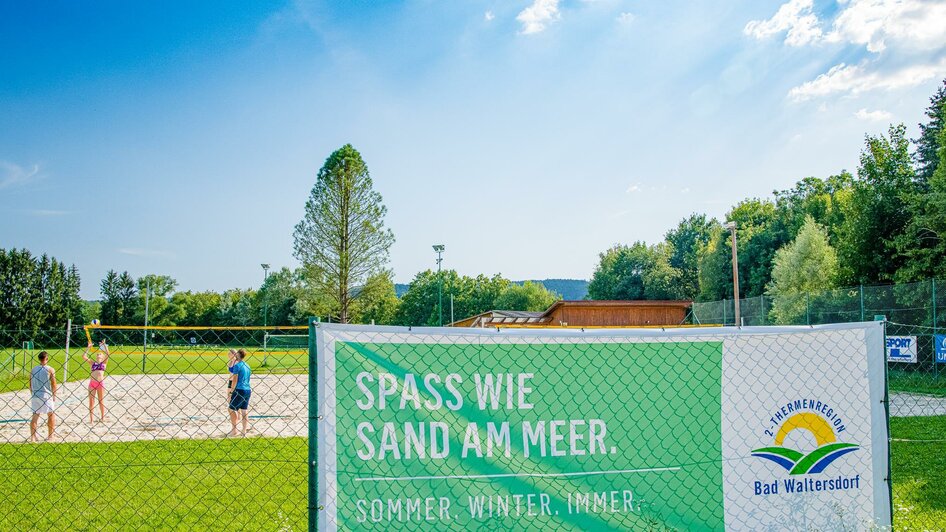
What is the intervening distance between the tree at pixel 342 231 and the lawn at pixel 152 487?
35397 millimetres

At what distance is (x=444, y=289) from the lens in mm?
91688

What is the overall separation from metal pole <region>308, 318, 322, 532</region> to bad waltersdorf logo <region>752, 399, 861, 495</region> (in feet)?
7.78

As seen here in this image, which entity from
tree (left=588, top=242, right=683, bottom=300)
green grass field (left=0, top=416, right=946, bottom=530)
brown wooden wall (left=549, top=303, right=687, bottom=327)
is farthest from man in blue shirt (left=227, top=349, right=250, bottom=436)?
tree (left=588, top=242, right=683, bottom=300)

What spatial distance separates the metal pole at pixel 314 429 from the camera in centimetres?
299

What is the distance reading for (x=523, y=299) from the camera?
90812 millimetres

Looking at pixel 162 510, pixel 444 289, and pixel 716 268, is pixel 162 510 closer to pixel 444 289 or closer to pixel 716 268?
pixel 716 268

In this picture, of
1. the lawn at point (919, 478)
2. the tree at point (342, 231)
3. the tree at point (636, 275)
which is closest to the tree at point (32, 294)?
the tree at point (342, 231)

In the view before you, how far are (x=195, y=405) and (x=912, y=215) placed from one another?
84.6 ft

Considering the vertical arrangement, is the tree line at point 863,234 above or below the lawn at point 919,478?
above

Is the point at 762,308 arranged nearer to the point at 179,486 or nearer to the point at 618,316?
the point at 618,316

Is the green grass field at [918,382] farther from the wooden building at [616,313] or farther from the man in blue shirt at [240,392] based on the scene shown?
the wooden building at [616,313]

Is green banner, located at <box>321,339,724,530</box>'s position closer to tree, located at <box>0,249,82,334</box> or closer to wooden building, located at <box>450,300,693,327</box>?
wooden building, located at <box>450,300,693,327</box>

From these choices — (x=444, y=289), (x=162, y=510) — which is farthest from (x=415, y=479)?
(x=444, y=289)

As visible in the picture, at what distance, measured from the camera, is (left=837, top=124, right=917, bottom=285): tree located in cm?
2508
